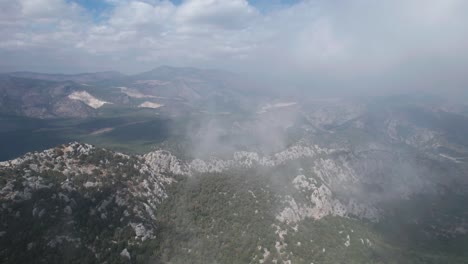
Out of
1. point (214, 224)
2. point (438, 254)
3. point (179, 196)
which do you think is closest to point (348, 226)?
point (438, 254)

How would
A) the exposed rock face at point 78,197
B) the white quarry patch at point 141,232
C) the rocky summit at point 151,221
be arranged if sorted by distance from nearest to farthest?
the rocky summit at point 151,221, the exposed rock face at point 78,197, the white quarry patch at point 141,232

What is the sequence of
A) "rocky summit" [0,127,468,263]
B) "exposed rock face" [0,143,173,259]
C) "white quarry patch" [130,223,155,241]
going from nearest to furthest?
1. "rocky summit" [0,127,468,263]
2. "exposed rock face" [0,143,173,259]
3. "white quarry patch" [130,223,155,241]

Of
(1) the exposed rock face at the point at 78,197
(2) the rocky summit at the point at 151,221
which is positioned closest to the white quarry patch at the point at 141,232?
A: (1) the exposed rock face at the point at 78,197

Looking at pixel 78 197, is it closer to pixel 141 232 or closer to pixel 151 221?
pixel 141 232

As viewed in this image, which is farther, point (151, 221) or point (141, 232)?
point (151, 221)

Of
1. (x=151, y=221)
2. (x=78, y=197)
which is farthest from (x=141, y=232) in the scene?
(x=78, y=197)

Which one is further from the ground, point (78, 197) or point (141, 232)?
point (78, 197)

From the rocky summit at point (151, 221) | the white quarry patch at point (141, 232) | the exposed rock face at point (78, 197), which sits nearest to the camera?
the rocky summit at point (151, 221)

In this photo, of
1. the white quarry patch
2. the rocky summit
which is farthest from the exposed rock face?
the rocky summit

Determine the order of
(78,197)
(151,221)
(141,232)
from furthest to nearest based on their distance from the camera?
1. (151,221)
2. (78,197)
3. (141,232)

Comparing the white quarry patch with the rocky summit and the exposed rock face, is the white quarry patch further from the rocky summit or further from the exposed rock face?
the rocky summit

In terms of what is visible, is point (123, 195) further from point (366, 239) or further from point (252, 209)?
point (366, 239)

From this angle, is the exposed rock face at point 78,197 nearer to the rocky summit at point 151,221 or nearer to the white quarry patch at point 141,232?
the white quarry patch at point 141,232

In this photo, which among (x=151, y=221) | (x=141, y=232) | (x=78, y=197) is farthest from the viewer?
(x=151, y=221)
